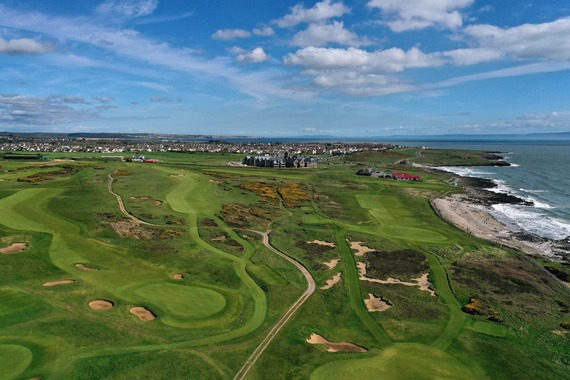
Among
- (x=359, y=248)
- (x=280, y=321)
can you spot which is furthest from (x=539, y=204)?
(x=280, y=321)

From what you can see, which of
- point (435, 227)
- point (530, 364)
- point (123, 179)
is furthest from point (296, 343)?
point (123, 179)

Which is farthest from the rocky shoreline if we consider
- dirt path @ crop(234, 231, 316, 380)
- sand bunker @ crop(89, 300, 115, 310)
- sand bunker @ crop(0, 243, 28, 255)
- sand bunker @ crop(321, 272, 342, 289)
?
sand bunker @ crop(0, 243, 28, 255)

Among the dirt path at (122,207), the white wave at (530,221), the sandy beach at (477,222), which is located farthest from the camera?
the white wave at (530,221)

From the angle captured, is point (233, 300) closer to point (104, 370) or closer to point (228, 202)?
point (104, 370)

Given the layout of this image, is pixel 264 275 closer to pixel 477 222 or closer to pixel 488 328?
pixel 488 328

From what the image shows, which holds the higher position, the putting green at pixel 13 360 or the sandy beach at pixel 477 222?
the putting green at pixel 13 360

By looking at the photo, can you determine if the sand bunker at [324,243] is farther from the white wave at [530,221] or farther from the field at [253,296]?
the white wave at [530,221]

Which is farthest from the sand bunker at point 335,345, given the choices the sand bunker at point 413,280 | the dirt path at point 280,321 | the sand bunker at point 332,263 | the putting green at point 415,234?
the putting green at point 415,234

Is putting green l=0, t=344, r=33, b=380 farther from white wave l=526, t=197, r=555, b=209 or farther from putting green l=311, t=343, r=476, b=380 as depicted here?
white wave l=526, t=197, r=555, b=209
